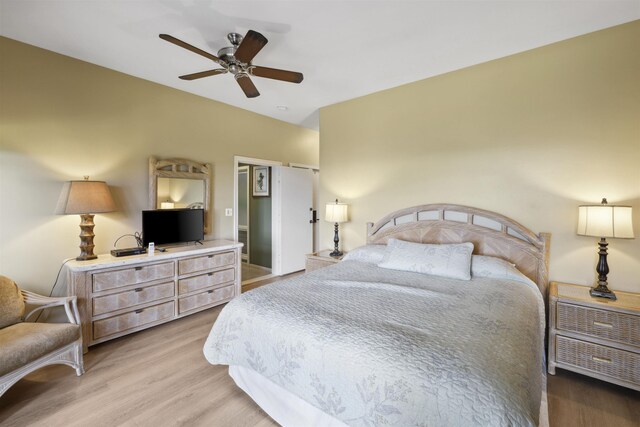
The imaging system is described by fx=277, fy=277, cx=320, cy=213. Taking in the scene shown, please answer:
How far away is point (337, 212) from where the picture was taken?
3664 millimetres

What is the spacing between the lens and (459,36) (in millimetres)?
2396

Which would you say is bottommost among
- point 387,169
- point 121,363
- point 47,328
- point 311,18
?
point 121,363

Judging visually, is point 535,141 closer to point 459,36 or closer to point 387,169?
point 459,36

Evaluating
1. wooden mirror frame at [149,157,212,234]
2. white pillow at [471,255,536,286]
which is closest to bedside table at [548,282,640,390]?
white pillow at [471,255,536,286]

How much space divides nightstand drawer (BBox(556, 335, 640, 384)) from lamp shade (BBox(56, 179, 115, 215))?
13.6ft

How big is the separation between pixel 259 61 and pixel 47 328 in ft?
9.51

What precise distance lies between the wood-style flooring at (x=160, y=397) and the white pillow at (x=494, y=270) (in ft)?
2.71

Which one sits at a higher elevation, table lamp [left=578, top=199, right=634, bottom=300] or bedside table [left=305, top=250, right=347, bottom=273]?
table lamp [left=578, top=199, right=634, bottom=300]

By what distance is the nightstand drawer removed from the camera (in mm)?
1940

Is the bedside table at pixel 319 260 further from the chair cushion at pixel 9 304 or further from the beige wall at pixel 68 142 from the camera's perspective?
the chair cushion at pixel 9 304

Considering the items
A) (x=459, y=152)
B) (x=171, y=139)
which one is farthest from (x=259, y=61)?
(x=459, y=152)

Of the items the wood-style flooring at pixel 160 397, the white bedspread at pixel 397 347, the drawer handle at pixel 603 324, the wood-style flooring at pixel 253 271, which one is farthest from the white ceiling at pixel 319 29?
the wood-style flooring at pixel 253 271

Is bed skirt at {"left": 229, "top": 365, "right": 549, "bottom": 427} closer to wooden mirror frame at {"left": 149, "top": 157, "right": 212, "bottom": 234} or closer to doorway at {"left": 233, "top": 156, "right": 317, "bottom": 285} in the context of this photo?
wooden mirror frame at {"left": 149, "top": 157, "right": 212, "bottom": 234}

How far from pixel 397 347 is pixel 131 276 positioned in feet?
8.85
